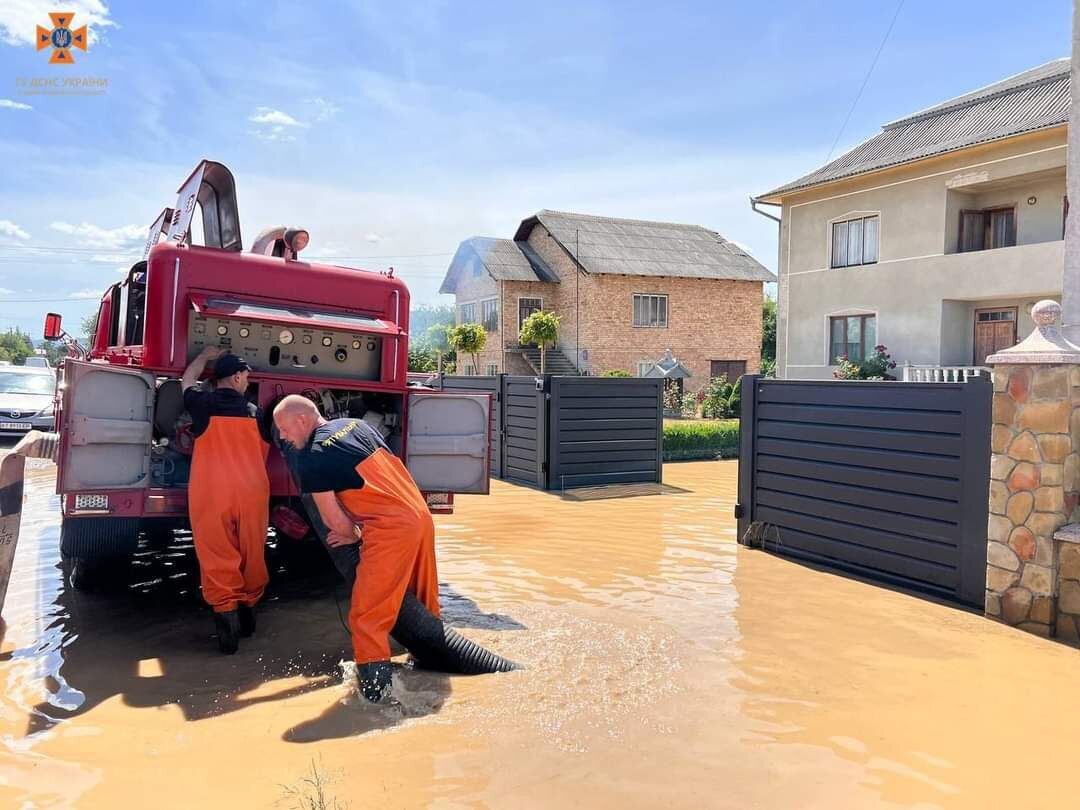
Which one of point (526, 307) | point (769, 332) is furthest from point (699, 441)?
point (769, 332)

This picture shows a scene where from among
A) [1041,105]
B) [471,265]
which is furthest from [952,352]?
[471,265]

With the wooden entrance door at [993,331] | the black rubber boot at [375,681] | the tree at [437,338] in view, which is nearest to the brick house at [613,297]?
the tree at [437,338]

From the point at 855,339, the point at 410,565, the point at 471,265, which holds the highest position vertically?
the point at 471,265

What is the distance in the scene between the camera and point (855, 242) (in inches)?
874

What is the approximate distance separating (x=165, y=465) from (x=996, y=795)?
5.29 metres

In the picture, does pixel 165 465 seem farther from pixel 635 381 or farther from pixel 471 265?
pixel 471 265

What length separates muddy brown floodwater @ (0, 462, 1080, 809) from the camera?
354 cm

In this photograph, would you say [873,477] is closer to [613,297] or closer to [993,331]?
[993,331]

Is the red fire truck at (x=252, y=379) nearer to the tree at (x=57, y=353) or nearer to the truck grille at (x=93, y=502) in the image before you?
the truck grille at (x=93, y=502)

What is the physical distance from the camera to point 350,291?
646 cm

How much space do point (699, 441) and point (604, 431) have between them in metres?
4.75

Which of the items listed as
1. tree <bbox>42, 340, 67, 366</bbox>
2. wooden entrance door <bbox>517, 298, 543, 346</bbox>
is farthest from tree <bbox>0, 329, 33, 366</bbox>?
wooden entrance door <bbox>517, 298, 543, 346</bbox>

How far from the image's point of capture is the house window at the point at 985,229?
1986 cm

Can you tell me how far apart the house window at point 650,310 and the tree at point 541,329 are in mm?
3314
